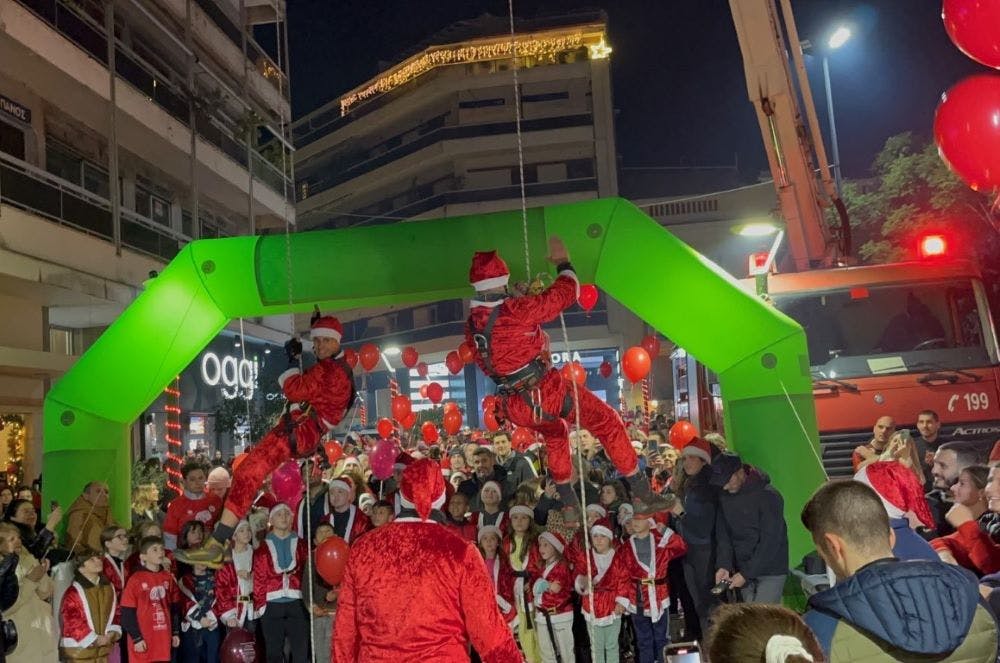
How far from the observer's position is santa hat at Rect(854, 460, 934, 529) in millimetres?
3693

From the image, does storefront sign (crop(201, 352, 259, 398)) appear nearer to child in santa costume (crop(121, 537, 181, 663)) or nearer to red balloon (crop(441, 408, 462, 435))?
red balloon (crop(441, 408, 462, 435))

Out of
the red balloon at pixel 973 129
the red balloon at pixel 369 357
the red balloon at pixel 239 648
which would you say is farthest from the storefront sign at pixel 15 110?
the red balloon at pixel 973 129

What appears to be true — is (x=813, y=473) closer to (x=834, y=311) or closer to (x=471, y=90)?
(x=834, y=311)

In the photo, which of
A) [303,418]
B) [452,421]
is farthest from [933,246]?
[452,421]

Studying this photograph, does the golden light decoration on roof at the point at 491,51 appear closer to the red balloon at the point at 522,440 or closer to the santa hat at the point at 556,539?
the red balloon at the point at 522,440

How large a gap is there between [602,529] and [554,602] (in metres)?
0.70

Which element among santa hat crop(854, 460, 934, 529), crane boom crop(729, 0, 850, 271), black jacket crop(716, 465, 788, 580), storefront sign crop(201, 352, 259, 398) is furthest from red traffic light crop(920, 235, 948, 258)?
storefront sign crop(201, 352, 259, 398)

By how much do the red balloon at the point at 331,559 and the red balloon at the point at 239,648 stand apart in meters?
0.83

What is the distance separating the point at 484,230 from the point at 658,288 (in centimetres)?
149

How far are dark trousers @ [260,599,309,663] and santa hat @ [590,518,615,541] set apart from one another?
2425 millimetres

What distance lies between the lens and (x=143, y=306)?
7754 mm

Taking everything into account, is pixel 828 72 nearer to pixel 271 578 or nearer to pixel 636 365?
pixel 636 365

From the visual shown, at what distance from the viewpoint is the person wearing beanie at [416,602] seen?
3770 mm

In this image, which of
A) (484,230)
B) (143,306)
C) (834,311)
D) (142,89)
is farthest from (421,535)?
(142,89)
